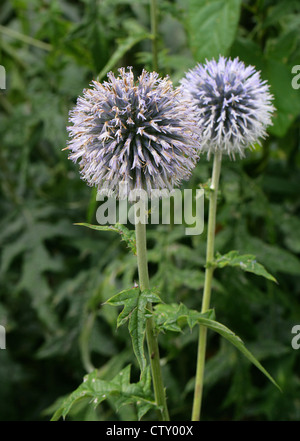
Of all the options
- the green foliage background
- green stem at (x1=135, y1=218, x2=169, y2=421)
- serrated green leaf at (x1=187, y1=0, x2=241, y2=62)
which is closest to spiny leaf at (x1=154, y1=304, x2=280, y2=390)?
green stem at (x1=135, y1=218, x2=169, y2=421)

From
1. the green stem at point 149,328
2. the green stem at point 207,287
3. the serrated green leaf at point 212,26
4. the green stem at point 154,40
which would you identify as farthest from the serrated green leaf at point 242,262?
the green stem at point 154,40

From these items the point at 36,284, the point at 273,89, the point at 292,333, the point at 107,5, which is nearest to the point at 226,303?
the point at 292,333

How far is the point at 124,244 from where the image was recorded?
1.47 meters

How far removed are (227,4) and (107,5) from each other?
43cm

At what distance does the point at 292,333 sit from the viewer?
142 cm

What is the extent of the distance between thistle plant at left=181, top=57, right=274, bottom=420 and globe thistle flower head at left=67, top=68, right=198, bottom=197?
103 mm

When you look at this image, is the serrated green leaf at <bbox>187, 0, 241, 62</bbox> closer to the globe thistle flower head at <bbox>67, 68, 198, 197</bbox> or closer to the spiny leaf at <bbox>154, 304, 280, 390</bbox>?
the globe thistle flower head at <bbox>67, 68, 198, 197</bbox>

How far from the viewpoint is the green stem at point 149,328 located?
0.68 meters

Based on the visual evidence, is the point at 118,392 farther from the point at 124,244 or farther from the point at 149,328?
the point at 124,244

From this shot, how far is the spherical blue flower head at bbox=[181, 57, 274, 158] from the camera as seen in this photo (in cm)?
81

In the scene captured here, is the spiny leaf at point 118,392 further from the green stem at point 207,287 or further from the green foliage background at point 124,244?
the green foliage background at point 124,244

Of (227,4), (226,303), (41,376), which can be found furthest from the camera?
(41,376)

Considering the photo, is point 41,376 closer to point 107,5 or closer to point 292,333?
point 292,333

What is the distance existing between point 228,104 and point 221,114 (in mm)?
44
